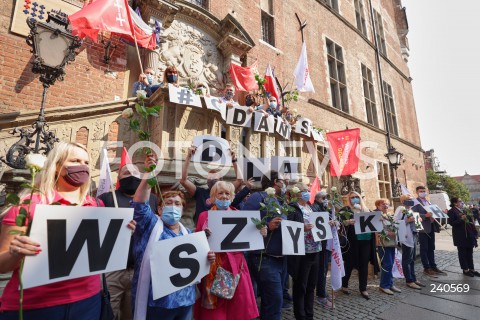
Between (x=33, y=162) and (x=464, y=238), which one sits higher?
(x=33, y=162)

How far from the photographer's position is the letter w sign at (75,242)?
1319 millimetres

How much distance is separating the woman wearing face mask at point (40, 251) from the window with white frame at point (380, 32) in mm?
21317

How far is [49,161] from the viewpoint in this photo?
1629 millimetres

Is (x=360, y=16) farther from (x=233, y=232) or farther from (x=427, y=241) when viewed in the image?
(x=233, y=232)

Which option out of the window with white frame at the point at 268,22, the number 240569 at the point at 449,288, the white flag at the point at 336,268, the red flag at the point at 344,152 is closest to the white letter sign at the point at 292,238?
the white flag at the point at 336,268

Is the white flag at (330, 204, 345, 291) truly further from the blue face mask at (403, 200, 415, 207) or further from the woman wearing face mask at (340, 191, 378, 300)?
the blue face mask at (403, 200, 415, 207)

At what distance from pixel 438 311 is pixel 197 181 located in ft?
13.6

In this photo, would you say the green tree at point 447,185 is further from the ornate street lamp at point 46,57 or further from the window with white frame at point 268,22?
the ornate street lamp at point 46,57

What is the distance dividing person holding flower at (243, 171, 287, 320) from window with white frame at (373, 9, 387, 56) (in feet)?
65.0

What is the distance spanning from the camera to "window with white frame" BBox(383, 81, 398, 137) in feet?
57.0

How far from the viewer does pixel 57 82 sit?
230 inches

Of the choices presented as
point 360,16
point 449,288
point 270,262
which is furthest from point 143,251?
point 360,16

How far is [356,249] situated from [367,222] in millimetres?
654

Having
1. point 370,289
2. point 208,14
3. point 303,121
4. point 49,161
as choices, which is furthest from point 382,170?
point 49,161
